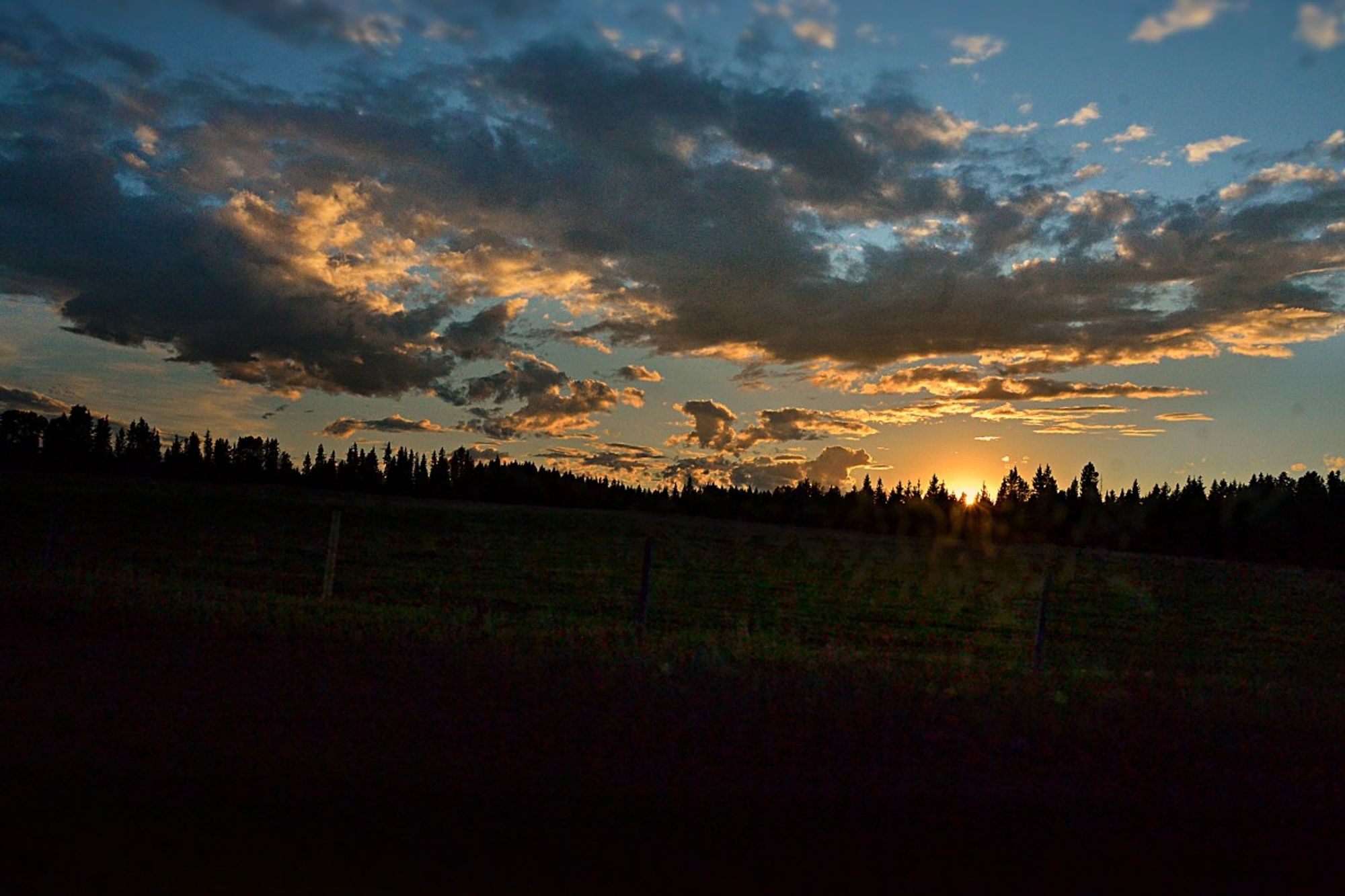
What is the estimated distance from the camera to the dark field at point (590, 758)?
5.06 m

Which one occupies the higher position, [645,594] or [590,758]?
[645,594]

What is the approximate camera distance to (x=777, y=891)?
477 centimetres

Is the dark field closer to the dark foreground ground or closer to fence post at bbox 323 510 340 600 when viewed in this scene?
the dark foreground ground

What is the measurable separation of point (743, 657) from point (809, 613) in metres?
13.8

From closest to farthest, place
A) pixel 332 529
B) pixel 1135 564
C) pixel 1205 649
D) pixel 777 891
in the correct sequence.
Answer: pixel 777 891
pixel 332 529
pixel 1205 649
pixel 1135 564

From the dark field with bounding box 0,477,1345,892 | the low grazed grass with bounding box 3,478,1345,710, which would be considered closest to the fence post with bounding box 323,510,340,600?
the low grazed grass with bounding box 3,478,1345,710

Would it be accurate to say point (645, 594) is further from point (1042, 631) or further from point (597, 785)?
point (597, 785)

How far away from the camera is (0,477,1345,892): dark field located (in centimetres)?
506

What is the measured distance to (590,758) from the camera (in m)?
6.87

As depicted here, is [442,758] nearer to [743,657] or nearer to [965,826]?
[965,826]

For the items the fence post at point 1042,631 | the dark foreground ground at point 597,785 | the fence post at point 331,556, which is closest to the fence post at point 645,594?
the dark foreground ground at point 597,785

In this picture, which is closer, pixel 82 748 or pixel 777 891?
pixel 777 891

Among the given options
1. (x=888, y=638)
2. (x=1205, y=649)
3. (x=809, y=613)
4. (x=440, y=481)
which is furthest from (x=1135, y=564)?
(x=440, y=481)

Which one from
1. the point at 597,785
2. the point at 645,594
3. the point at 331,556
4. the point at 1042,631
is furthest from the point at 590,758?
the point at 331,556
